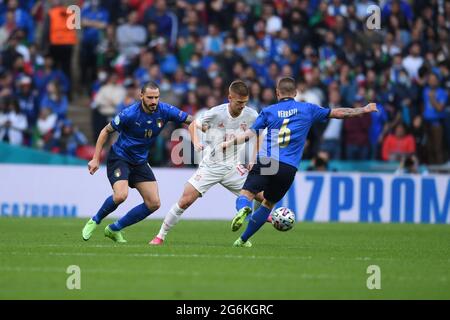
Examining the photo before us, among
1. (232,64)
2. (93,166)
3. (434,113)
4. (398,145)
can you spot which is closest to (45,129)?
(232,64)

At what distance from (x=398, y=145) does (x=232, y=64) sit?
4329 mm

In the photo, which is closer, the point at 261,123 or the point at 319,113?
the point at 261,123

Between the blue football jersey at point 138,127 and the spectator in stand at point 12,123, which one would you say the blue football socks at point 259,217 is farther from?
the spectator in stand at point 12,123

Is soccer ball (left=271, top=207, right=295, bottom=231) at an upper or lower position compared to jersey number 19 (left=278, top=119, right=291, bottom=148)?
lower

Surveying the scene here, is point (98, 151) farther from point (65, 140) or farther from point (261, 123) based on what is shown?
point (65, 140)

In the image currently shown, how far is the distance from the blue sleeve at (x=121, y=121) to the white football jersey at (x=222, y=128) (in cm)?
112

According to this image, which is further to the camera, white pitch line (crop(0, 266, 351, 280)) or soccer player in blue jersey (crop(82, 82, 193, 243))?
soccer player in blue jersey (crop(82, 82, 193, 243))

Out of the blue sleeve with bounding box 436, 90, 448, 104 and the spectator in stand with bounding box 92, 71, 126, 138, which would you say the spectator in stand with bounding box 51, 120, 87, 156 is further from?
the blue sleeve with bounding box 436, 90, 448, 104

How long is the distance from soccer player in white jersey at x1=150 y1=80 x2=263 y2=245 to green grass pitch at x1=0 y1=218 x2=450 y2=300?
765mm

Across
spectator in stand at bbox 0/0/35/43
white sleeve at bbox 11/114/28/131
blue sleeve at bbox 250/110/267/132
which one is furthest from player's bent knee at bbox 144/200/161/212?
spectator in stand at bbox 0/0/35/43

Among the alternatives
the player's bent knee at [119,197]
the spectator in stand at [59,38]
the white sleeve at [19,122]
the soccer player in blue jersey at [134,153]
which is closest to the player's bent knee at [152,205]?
the soccer player in blue jersey at [134,153]

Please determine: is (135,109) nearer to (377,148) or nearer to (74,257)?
(74,257)

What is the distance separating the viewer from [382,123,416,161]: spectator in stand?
23609mm

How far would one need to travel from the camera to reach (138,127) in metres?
14.1
